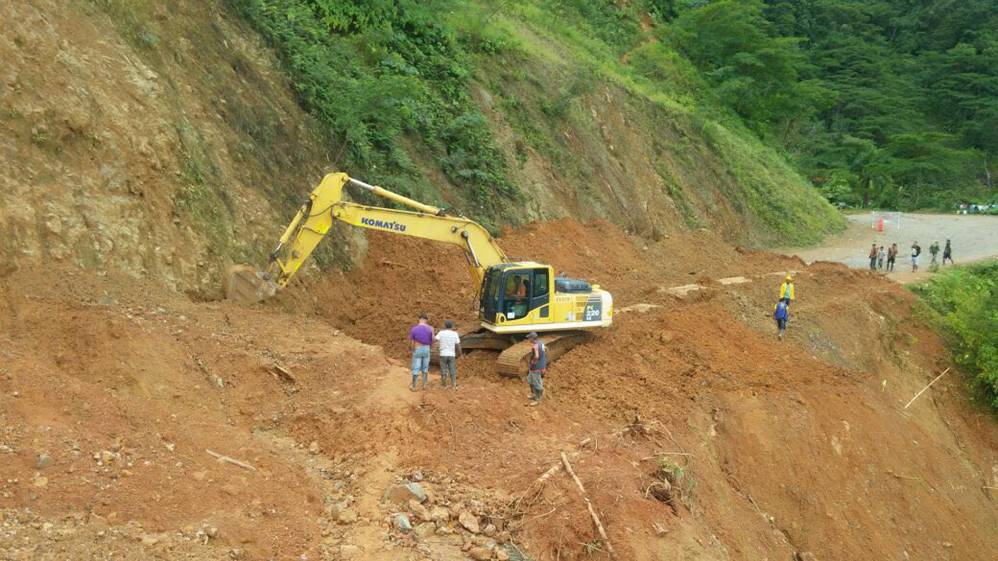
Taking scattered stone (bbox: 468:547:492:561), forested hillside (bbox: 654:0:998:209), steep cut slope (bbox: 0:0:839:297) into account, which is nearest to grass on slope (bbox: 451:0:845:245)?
steep cut slope (bbox: 0:0:839:297)

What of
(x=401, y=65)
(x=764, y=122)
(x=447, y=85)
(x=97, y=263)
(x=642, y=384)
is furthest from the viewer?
(x=764, y=122)

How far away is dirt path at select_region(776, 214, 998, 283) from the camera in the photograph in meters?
33.5

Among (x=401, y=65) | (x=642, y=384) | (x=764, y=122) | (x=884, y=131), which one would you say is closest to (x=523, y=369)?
(x=642, y=384)

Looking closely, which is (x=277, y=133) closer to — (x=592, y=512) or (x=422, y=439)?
(x=422, y=439)

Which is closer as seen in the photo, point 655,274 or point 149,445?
A: point 149,445

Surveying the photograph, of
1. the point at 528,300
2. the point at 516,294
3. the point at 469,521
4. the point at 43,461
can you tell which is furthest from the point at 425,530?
the point at 528,300

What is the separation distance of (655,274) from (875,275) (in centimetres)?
854

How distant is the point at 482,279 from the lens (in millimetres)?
15500

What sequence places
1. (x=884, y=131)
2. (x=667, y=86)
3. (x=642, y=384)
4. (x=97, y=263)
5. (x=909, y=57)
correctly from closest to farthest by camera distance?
(x=97, y=263) → (x=642, y=384) → (x=667, y=86) → (x=884, y=131) → (x=909, y=57)

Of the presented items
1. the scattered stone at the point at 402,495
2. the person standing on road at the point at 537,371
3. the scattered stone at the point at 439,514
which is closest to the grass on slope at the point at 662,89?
the person standing on road at the point at 537,371

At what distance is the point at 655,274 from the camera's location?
25.5 meters

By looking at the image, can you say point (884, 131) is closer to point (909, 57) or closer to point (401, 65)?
point (909, 57)

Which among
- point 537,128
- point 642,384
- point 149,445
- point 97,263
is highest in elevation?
point 537,128

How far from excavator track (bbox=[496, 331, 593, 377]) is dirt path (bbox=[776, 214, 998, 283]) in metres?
18.5
